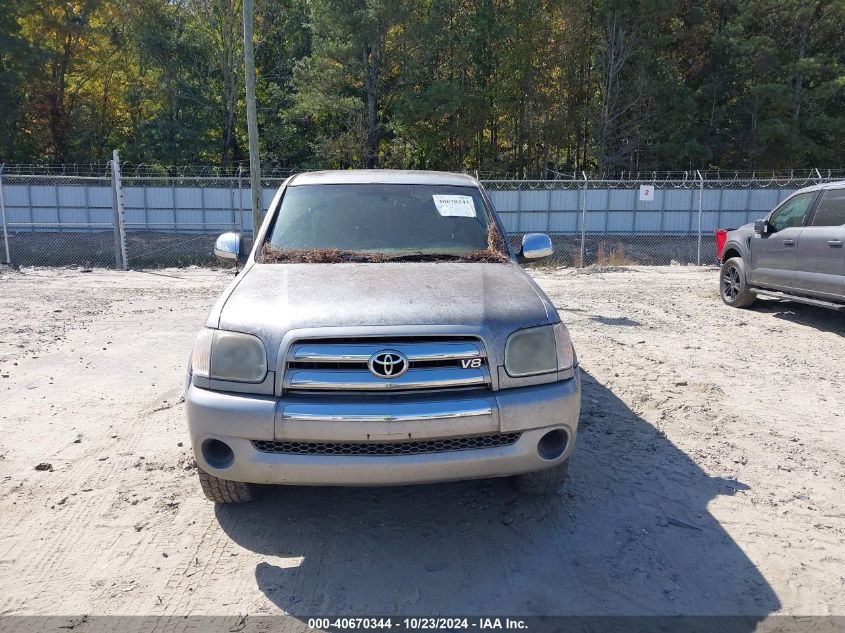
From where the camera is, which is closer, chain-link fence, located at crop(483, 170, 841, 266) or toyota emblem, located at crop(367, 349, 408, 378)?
toyota emblem, located at crop(367, 349, 408, 378)

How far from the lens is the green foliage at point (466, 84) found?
105 ft

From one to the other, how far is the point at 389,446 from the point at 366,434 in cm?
15

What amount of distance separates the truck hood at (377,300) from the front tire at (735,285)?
7.25 meters

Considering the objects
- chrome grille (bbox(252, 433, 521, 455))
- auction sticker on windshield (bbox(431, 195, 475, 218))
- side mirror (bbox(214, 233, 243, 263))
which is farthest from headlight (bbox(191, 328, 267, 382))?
auction sticker on windshield (bbox(431, 195, 475, 218))

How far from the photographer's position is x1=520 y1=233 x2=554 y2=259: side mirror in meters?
4.70

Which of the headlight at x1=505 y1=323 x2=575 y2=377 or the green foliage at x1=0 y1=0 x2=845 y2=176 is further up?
the green foliage at x1=0 y1=0 x2=845 y2=176

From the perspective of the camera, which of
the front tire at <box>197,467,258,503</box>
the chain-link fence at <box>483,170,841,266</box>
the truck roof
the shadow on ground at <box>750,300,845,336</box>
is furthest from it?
the chain-link fence at <box>483,170,841,266</box>

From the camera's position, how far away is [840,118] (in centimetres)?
3272

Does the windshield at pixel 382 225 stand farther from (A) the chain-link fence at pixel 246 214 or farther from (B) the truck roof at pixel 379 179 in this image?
(A) the chain-link fence at pixel 246 214

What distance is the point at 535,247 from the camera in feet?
15.5

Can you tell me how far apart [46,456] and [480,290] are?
321 centimetres

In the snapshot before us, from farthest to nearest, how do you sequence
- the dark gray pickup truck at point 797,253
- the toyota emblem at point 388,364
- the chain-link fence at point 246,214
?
the chain-link fence at point 246,214, the dark gray pickup truck at point 797,253, the toyota emblem at point 388,364

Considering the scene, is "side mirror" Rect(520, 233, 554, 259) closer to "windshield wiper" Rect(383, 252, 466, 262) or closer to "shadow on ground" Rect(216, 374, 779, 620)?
"windshield wiper" Rect(383, 252, 466, 262)

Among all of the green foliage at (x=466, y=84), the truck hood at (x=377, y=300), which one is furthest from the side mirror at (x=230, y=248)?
the green foliage at (x=466, y=84)
